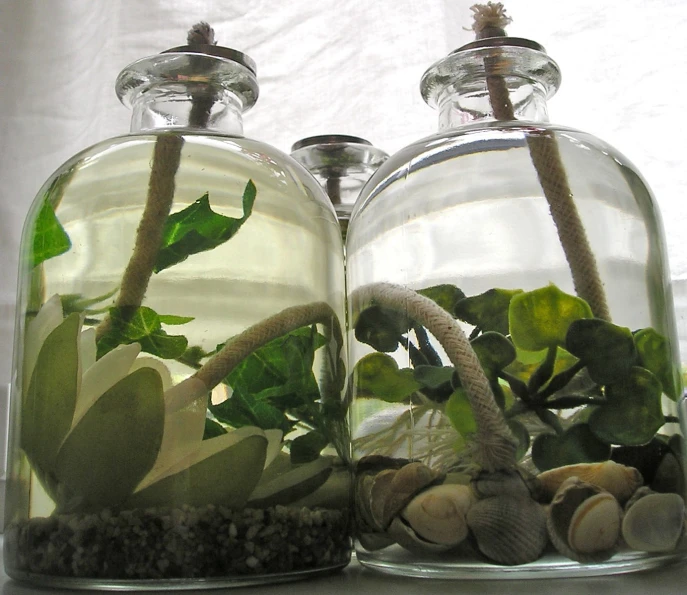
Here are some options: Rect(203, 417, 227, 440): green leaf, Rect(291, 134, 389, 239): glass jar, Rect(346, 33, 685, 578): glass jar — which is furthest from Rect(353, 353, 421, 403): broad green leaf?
Rect(291, 134, 389, 239): glass jar

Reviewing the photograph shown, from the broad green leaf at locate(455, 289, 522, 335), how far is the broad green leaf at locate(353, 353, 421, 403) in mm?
44

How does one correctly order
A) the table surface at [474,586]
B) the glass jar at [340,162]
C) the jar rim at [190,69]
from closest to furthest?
1. the table surface at [474,586]
2. the jar rim at [190,69]
3. the glass jar at [340,162]

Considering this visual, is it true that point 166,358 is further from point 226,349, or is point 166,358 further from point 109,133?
point 109,133

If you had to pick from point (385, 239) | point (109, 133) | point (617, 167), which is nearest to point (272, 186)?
point (385, 239)

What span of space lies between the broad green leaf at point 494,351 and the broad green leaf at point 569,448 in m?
0.04

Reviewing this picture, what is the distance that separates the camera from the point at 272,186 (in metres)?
0.44

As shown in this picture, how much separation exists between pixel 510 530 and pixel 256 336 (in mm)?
155

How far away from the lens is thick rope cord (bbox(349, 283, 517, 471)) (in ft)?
1.18

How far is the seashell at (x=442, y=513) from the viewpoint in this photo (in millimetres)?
350

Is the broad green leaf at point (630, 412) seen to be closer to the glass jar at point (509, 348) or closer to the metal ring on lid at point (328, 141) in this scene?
the glass jar at point (509, 348)

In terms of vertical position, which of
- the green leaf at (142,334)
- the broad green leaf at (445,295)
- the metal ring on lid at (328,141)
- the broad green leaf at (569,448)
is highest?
the metal ring on lid at (328,141)

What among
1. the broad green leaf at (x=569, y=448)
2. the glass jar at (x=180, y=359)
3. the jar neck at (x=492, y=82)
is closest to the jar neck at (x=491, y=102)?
the jar neck at (x=492, y=82)

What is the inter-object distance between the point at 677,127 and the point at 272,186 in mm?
429

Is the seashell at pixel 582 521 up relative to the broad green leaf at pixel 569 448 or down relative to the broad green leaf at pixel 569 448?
down
